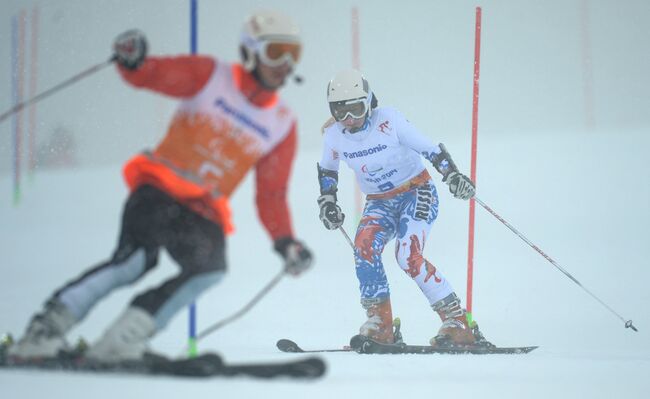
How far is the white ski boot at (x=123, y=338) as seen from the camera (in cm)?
322

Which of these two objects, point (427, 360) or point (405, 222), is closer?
point (427, 360)

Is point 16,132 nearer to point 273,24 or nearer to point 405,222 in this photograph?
point 405,222

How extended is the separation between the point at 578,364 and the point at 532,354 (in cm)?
68

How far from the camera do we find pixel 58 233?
39.6 ft

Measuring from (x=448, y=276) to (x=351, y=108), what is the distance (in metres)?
4.71

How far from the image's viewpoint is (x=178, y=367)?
3209mm

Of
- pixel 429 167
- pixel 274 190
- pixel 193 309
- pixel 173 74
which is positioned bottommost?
pixel 193 309

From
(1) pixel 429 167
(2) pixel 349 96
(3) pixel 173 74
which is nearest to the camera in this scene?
(3) pixel 173 74

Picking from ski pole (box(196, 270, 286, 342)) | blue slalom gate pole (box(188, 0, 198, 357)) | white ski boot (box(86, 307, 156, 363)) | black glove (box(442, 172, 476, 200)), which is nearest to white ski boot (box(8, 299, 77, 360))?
white ski boot (box(86, 307, 156, 363))

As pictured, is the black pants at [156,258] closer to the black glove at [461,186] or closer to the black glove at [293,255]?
the black glove at [293,255]

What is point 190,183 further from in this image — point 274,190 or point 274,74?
point 274,74

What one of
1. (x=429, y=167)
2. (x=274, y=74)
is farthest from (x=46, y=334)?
(x=429, y=167)

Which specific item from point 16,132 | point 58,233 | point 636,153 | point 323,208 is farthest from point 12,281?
point 636,153

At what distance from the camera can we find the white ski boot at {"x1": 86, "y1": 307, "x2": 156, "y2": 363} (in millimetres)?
3225
